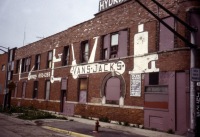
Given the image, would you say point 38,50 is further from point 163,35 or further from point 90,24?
point 163,35

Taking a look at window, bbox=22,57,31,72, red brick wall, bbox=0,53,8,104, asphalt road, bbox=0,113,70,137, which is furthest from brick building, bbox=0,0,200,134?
Result: red brick wall, bbox=0,53,8,104

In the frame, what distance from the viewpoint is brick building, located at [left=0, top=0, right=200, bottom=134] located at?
43.2ft

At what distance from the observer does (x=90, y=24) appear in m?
20.3

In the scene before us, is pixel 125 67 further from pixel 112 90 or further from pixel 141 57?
pixel 112 90

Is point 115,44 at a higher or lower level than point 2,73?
higher

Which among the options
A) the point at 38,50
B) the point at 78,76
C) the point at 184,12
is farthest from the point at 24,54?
the point at 184,12

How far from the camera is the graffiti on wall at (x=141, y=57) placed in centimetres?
1463

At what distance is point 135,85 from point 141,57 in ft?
6.00

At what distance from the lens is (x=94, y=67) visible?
62.5ft

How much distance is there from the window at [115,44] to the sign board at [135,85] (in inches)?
77.7

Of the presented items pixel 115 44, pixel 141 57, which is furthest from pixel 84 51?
pixel 141 57

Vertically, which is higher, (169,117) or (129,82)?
(129,82)

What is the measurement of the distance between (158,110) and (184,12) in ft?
18.7

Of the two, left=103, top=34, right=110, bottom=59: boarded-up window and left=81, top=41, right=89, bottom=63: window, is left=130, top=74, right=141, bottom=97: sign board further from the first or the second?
left=81, top=41, right=89, bottom=63: window
